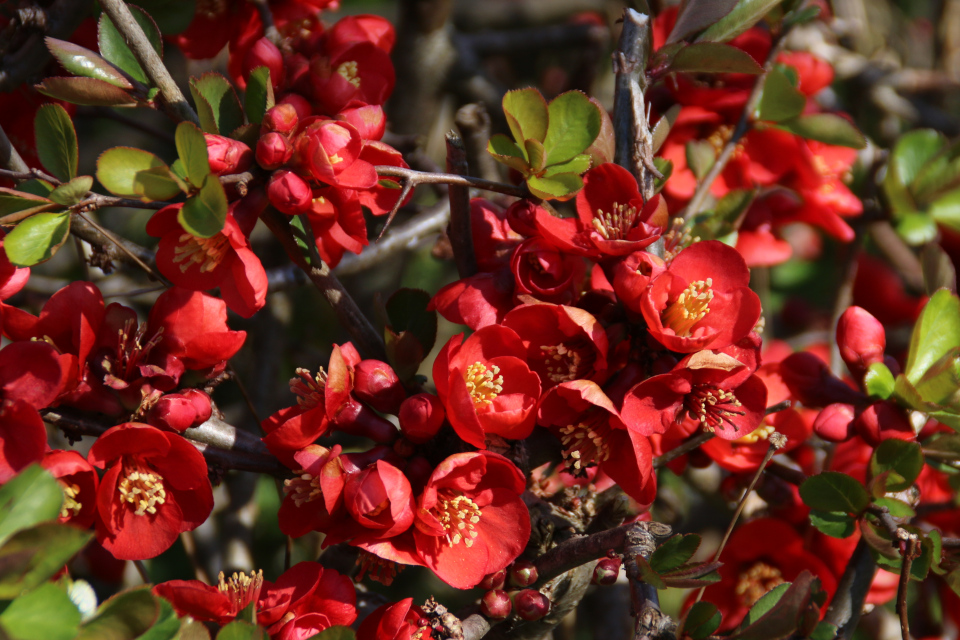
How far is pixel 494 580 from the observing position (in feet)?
3.22

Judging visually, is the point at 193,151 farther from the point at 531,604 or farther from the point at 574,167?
the point at 531,604

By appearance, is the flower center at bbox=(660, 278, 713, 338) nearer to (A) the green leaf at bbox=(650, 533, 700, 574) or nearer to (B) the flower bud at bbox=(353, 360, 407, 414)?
(A) the green leaf at bbox=(650, 533, 700, 574)

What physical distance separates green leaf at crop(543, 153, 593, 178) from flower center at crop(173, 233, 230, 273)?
1.42ft

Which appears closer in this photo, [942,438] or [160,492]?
[160,492]

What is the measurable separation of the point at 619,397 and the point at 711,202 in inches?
31.0

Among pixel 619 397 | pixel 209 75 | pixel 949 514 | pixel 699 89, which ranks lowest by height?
pixel 949 514

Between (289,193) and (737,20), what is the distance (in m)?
0.75

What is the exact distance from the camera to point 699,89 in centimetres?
135

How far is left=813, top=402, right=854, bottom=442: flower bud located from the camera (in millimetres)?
Result: 1109

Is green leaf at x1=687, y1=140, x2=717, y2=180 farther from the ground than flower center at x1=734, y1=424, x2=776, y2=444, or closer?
farther from the ground

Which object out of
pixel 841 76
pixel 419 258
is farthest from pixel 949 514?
pixel 419 258

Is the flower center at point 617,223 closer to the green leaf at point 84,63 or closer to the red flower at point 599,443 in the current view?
the red flower at point 599,443

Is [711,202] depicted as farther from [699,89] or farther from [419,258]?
[419,258]

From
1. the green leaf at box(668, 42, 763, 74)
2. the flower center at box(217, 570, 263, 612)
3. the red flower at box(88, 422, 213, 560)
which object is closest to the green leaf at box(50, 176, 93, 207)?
the red flower at box(88, 422, 213, 560)
